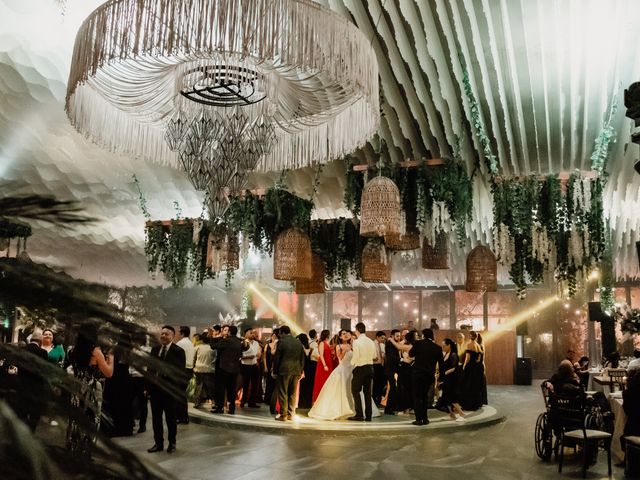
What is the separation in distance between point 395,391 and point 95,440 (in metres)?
9.95

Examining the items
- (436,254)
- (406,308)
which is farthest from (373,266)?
(406,308)

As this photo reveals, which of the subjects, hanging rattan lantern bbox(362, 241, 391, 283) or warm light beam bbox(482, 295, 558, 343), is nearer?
hanging rattan lantern bbox(362, 241, 391, 283)

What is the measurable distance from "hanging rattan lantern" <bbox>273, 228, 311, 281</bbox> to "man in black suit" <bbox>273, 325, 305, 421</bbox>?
6.48 feet

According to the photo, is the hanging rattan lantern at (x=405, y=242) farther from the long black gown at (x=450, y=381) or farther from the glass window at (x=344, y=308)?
the glass window at (x=344, y=308)

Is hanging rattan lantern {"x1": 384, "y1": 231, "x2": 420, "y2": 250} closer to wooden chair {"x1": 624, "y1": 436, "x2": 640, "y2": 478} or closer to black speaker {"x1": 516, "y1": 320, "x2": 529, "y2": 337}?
wooden chair {"x1": 624, "y1": 436, "x2": 640, "y2": 478}

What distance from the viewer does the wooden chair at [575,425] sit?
5.62m

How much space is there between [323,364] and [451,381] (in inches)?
82.2

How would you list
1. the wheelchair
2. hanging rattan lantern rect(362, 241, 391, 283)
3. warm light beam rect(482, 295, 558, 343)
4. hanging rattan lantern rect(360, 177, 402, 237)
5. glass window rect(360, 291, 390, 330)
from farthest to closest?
glass window rect(360, 291, 390, 330) < warm light beam rect(482, 295, 558, 343) < hanging rattan lantern rect(362, 241, 391, 283) < the wheelchair < hanging rattan lantern rect(360, 177, 402, 237)

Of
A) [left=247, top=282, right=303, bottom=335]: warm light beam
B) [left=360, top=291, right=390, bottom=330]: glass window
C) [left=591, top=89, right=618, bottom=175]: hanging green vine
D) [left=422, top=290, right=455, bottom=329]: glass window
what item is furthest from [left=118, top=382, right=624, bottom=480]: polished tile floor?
[left=247, top=282, right=303, bottom=335]: warm light beam

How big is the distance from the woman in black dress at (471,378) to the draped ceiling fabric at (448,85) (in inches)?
113

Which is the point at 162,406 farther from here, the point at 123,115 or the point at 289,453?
the point at 123,115

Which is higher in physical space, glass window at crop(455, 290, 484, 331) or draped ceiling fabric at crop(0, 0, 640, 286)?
draped ceiling fabric at crop(0, 0, 640, 286)

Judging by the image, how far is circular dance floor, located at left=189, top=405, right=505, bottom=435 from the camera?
8047mm

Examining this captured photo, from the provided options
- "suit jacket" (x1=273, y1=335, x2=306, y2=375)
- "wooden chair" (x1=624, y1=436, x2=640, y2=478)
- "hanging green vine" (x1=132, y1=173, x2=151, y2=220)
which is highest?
"hanging green vine" (x1=132, y1=173, x2=151, y2=220)
